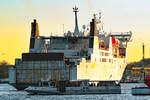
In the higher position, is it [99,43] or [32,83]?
[99,43]

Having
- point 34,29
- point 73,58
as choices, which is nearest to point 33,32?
point 34,29

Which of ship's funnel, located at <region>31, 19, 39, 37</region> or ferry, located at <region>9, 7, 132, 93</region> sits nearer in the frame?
ferry, located at <region>9, 7, 132, 93</region>

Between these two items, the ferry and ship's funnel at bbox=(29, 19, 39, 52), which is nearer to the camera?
the ferry

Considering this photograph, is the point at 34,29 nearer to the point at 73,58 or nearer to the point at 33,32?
the point at 33,32

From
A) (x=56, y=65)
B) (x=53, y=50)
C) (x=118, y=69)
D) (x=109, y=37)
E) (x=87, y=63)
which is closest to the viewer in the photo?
(x=56, y=65)

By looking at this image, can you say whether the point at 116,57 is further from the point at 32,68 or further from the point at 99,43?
the point at 32,68

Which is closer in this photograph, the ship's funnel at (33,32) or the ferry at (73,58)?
the ferry at (73,58)

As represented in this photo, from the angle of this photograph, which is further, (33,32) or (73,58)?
(33,32)

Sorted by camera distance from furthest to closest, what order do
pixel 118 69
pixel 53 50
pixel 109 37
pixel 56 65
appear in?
pixel 118 69
pixel 109 37
pixel 53 50
pixel 56 65

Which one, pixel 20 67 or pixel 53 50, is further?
pixel 53 50

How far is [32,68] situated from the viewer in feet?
450

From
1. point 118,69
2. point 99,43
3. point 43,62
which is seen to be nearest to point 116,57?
point 118,69

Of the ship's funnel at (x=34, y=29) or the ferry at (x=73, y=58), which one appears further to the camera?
the ship's funnel at (x=34, y=29)

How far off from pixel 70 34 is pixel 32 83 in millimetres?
24171
